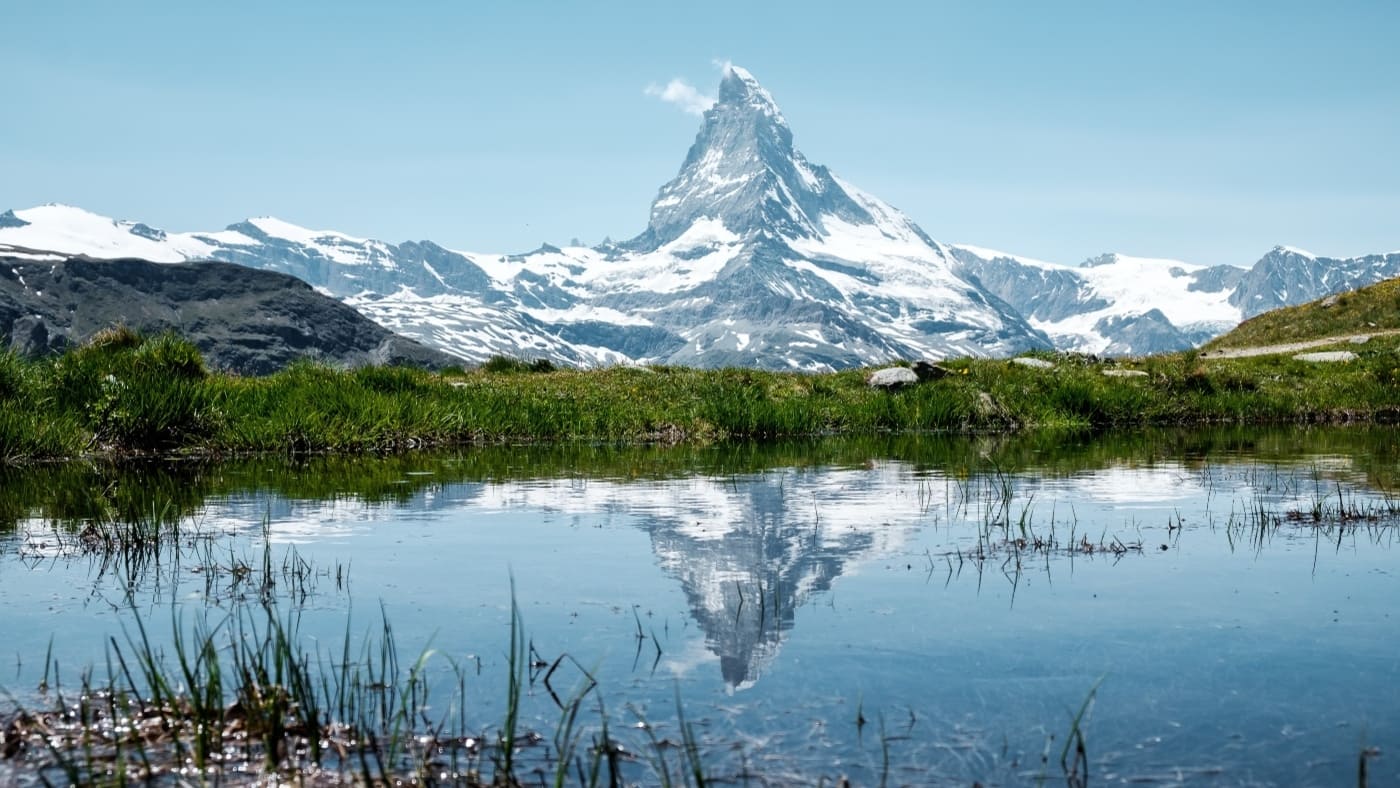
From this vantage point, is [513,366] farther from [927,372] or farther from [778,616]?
[778,616]

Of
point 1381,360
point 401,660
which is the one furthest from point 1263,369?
point 401,660

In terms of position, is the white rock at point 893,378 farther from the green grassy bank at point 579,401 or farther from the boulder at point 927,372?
the green grassy bank at point 579,401

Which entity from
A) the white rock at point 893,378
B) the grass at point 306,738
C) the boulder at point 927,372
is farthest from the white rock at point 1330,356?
the grass at point 306,738

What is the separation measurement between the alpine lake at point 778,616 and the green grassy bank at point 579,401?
4986 millimetres

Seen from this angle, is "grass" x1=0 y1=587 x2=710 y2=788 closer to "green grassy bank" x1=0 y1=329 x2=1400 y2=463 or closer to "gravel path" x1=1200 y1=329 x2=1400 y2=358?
"green grassy bank" x1=0 y1=329 x2=1400 y2=463

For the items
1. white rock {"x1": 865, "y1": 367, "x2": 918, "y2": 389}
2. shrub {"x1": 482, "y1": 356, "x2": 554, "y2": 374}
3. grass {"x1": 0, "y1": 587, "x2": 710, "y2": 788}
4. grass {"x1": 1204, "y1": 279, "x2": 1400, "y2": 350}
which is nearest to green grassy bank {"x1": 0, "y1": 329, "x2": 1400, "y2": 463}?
shrub {"x1": 482, "y1": 356, "x2": 554, "y2": 374}

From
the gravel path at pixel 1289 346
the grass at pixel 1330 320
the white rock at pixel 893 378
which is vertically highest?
the grass at pixel 1330 320

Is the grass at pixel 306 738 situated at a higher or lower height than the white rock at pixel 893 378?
lower

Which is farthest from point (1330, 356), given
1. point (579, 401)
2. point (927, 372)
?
point (579, 401)

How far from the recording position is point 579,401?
101ft

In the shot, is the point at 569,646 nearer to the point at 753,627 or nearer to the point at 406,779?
the point at 753,627

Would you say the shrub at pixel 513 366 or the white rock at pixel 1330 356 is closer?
the shrub at pixel 513 366

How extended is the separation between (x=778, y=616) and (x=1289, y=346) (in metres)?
50.7

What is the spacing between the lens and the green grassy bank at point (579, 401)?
22.6 meters
